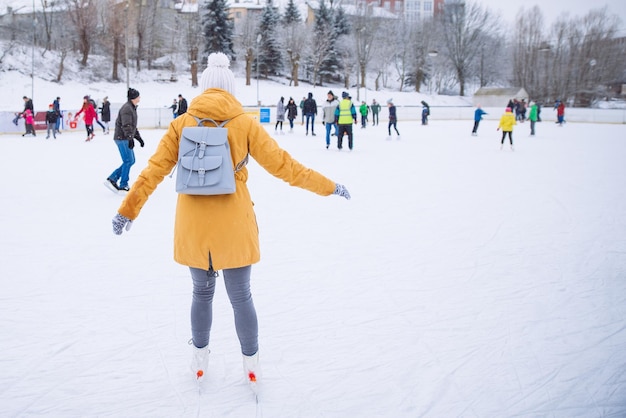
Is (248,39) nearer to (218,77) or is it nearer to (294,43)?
(294,43)

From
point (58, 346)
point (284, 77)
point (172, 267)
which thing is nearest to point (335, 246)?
point (172, 267)

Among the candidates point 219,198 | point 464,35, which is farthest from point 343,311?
point 464,35

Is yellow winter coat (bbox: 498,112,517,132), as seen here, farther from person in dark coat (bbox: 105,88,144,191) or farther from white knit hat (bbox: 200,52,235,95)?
white knit hat (bbox: 200,52,235,95)

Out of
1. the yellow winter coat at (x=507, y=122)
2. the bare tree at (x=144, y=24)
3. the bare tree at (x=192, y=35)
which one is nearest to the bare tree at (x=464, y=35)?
the bare tree at (x=192, y=35)

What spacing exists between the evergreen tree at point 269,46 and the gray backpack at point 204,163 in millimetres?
45276

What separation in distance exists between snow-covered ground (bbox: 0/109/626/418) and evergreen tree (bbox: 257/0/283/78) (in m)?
40.6

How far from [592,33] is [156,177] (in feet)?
163

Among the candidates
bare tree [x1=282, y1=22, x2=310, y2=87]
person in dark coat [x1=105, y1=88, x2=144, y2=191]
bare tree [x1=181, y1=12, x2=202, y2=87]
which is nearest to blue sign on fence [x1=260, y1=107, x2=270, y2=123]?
person in dark coat [x1=105, y1=88, x2=144, y2=191]

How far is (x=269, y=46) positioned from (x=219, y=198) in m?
46.2

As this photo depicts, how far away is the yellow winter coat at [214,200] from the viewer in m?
2.23

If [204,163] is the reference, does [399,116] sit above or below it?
above

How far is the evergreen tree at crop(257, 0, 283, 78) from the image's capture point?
45.7 meters

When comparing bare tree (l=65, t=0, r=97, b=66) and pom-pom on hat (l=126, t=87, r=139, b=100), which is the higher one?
bare tree (l=65, t=0, r=97, b=66)

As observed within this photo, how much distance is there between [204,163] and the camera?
2.11m
